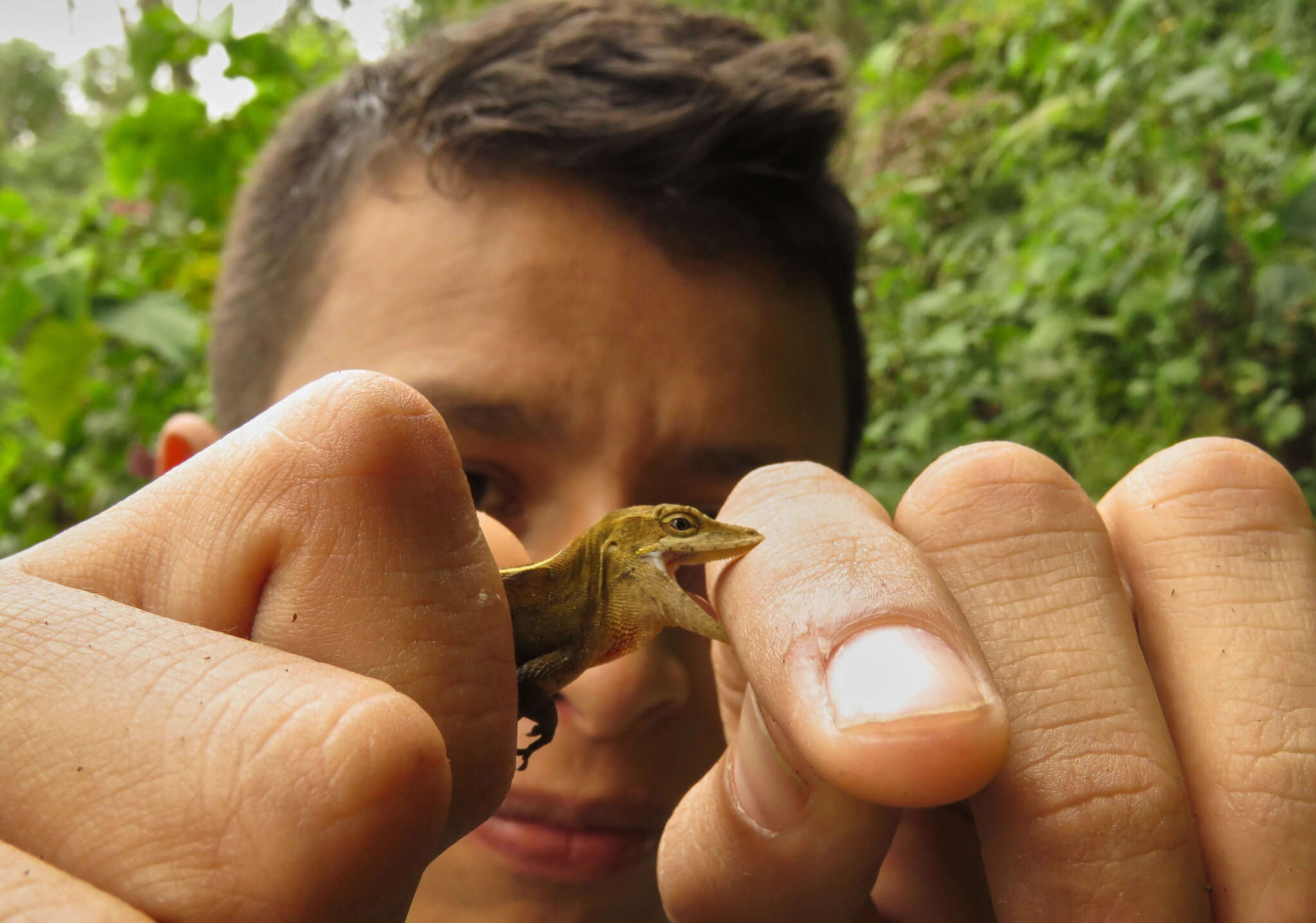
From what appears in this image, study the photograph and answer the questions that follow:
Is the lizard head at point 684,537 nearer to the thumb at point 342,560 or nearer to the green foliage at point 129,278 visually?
the thumb at point 342,560

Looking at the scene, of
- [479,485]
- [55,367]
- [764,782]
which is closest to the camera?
[764,782]

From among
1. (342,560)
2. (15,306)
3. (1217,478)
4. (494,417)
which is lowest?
(1217,478)

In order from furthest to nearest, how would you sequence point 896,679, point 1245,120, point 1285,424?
point 1285,424 → point 1245,120 → point 896,679

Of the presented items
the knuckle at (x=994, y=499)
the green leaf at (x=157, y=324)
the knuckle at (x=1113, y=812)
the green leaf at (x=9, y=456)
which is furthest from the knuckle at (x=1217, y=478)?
the green leaf at (x=9, y=456)

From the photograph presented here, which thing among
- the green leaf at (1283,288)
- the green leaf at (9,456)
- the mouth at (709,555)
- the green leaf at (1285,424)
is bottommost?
the green leaf at (1285,424)

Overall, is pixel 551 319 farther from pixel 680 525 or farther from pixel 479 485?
pixel 680 525

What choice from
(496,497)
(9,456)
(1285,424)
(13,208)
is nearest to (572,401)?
(496,497)

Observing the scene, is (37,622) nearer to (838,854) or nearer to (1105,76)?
(838,854)
